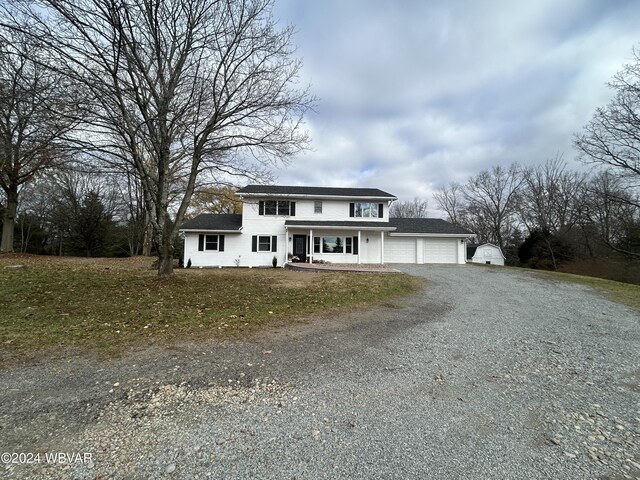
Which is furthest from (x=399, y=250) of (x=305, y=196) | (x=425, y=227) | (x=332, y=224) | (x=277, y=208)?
(x=277, y=208)

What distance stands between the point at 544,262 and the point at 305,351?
101 feet

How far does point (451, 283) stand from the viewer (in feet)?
40.7

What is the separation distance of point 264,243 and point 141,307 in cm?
1329

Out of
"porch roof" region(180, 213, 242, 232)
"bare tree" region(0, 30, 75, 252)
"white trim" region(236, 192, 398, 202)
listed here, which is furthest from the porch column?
"bare tree" region(0, 30, 75, 252)

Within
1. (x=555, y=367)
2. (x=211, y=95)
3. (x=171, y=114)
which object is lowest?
(x=555, y=367)

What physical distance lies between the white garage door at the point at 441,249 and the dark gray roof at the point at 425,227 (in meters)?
0.69

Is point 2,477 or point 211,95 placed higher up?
point 211,95

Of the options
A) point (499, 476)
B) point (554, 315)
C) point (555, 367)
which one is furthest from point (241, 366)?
point (554, 315)

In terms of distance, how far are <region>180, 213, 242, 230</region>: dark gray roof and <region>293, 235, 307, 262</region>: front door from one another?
4.06 m

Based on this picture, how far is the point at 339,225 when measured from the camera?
19422 millimetres

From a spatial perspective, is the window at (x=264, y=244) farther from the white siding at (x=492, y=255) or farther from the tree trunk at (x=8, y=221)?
the white siding at (x=492, y=255)

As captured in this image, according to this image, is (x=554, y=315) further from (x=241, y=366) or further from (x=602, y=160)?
(x=602, y=160)

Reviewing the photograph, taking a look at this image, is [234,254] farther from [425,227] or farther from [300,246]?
[425,227]

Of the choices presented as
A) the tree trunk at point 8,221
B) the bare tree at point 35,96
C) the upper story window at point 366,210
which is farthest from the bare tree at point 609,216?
the tree trunk at point 8,221
